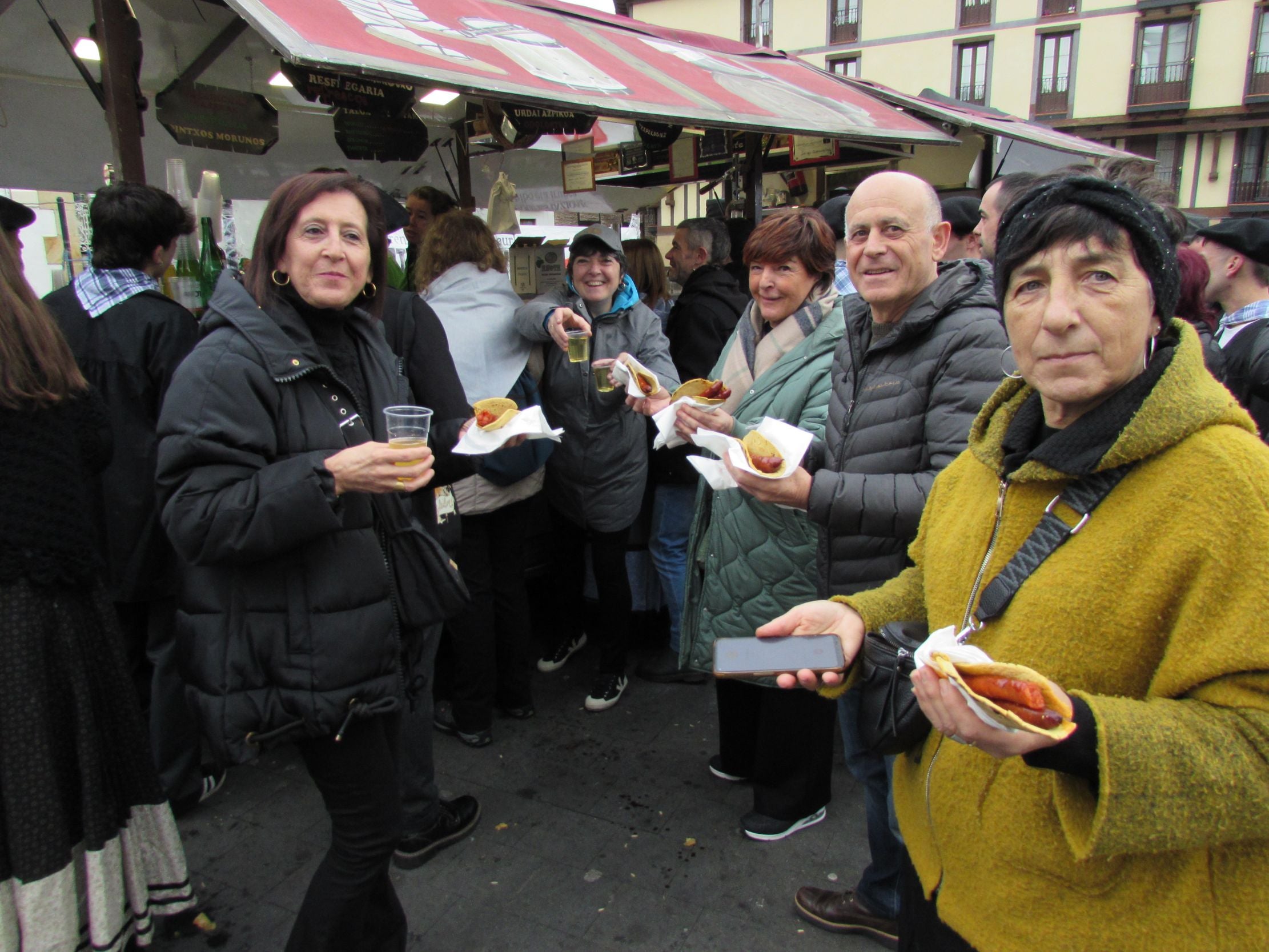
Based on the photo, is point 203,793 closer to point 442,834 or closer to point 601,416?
point 442,834

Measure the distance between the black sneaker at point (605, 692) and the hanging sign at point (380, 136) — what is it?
146 inches

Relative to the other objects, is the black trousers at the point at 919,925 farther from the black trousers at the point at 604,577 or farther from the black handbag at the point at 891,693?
the black trousers at the point at 604,577

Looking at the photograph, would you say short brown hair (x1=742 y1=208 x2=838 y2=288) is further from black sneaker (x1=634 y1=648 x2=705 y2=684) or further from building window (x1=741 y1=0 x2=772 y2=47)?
building window (x1=741 y1=0 x2=772 y2=47)

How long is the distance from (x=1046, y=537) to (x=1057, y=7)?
34.7 metres

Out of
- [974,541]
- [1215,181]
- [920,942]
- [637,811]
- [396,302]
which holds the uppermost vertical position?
[1215,181]

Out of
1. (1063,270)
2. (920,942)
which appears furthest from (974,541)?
(920,942)

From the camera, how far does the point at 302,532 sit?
1724 mm

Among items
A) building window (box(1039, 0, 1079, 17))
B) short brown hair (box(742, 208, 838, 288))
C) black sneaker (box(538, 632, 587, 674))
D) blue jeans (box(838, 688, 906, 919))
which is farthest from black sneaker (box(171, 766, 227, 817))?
building window (box(1039, 0, 1079, 17))

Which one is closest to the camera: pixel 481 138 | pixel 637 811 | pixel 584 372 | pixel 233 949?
pixel 233 949

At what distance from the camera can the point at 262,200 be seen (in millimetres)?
6086

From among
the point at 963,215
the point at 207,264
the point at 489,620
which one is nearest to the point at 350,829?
the point at 489,620

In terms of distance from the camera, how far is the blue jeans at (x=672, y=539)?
172 inches

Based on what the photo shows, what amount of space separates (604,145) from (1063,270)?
7.27 metres

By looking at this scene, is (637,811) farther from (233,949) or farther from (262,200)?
(262,200)
